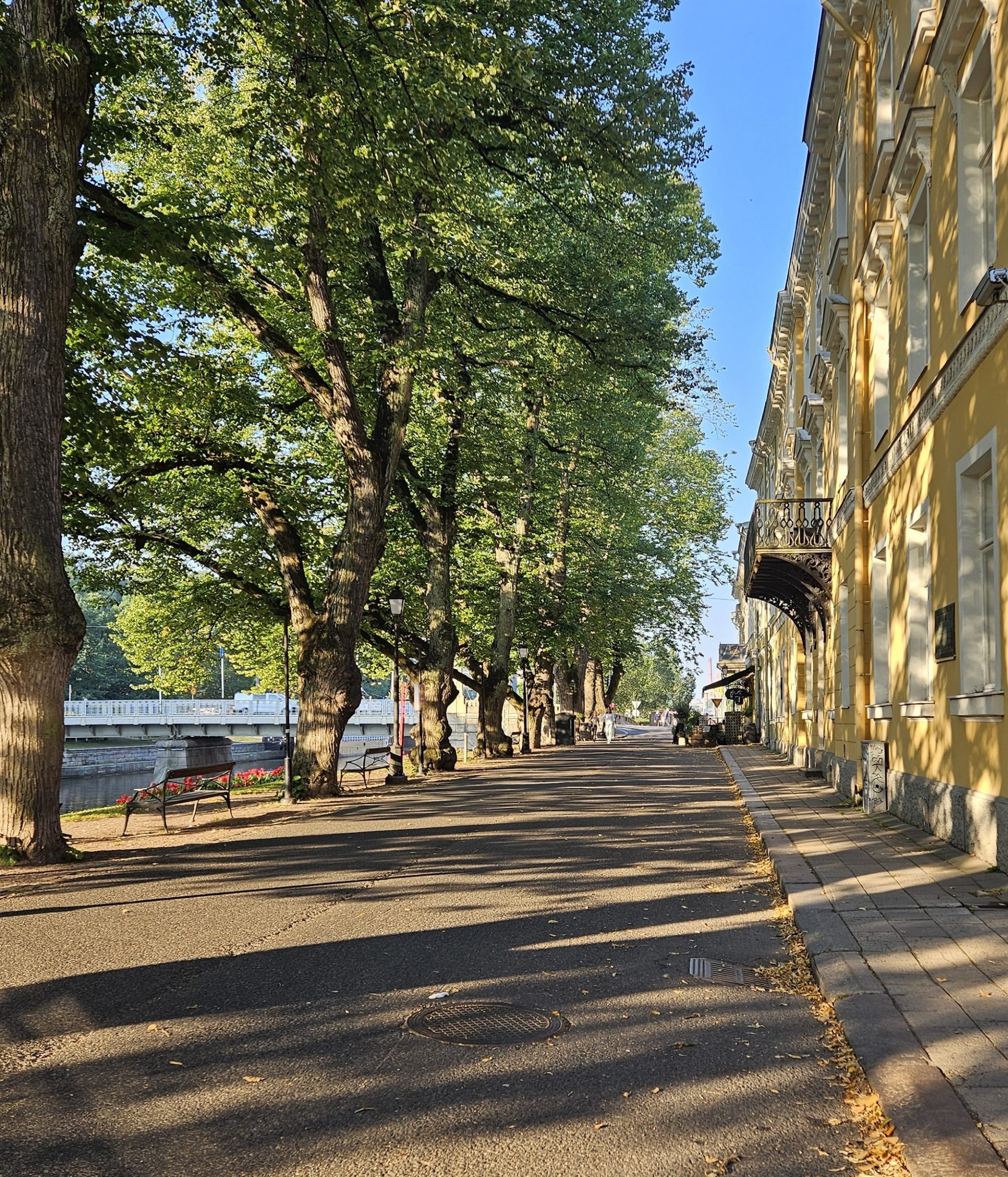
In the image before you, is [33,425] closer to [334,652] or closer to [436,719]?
[334,652]

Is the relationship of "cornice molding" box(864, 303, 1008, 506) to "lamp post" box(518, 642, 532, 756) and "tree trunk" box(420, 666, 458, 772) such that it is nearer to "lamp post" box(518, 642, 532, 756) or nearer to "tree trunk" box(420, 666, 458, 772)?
"tree trunk" box(420, 666, 458, 772)

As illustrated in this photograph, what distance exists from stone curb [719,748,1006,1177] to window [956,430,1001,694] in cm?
389

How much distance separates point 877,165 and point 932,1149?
14.9 m

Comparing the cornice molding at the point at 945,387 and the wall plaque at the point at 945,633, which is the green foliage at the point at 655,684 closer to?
the cornice molding at the point at 945,387

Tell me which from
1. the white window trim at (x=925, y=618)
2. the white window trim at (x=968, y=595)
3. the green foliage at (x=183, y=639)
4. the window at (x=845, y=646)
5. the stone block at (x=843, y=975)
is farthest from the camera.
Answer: the green foliage at (x=183, y=639)

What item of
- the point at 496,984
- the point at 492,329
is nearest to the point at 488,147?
the point at 492,329

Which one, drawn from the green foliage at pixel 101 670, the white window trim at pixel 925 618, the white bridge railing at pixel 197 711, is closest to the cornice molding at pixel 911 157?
the white window trim at pixel 925 618

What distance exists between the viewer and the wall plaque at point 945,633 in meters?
11.7

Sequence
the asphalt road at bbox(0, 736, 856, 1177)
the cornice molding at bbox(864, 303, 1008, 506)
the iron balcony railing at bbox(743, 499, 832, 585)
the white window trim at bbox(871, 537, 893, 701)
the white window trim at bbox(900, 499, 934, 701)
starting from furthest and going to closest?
the iron balcony railing at bbox(743, 499, 832, 585) < the white window trim at bbox(871, 537, 893, 701) < the white window trim at bbox(900, 499, 934, 701) < the cornice molding at bbox(864, 303, 1008, 506) < the asphalt road at bbox(0, 736, 856, 1177)

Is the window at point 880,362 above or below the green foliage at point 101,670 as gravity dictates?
above

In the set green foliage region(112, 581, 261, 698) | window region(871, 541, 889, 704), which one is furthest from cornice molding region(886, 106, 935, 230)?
green foliage region(112, 581, 261, 698)

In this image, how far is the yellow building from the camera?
10.5 m

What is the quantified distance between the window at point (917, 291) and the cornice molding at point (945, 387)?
699 millimetres

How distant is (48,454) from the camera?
1160 centimetres
